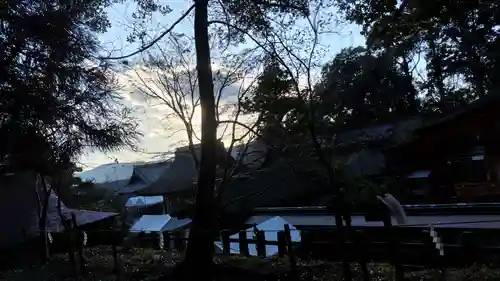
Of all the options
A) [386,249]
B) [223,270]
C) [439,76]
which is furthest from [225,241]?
[439,76]

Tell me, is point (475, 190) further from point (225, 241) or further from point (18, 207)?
point (18, 207)

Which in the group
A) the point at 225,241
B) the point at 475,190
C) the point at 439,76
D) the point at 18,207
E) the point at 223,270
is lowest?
the point at 223,270

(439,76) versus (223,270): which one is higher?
(439,76)

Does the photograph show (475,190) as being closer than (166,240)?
No

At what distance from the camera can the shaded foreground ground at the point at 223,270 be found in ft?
19.8

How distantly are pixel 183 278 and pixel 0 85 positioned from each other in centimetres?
372

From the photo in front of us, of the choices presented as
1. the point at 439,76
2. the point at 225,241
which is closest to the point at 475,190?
the point at 225,241

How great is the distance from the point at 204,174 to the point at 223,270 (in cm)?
148

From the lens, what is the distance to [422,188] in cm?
1652

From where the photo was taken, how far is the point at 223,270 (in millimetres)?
7750

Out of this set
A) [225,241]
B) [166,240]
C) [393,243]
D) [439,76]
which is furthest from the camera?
[439,76]

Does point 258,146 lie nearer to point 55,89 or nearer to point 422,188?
point 55,89

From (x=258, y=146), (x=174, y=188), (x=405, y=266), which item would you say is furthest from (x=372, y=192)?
(x=174, y=188)

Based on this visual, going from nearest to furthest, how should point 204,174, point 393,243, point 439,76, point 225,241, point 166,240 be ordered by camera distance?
point 393,243 → point 204,174 → point 225,241 → point 166,240 → point 439,76
